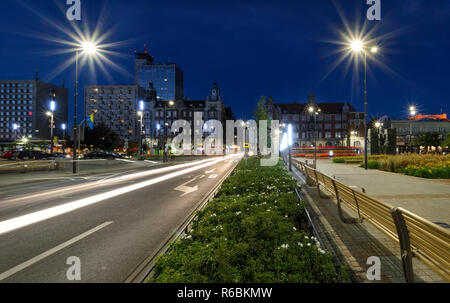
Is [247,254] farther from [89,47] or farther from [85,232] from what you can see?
[89,47]

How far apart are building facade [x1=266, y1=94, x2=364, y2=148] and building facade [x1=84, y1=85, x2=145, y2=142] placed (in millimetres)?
73381

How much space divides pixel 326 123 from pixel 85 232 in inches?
3750

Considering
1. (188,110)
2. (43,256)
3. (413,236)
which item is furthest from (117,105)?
(413,236)

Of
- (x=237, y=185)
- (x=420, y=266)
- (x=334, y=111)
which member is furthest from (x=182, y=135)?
(x=420, y=266)

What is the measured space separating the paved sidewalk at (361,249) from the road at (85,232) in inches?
138

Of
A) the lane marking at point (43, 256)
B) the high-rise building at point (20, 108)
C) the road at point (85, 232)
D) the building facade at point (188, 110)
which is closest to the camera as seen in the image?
the lane marking at point (43, 256)

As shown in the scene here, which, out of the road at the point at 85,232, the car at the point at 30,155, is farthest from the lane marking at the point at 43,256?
the car at the point at 30,155

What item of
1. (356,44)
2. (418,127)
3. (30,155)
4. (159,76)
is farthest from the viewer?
(159,76)

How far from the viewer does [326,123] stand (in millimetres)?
91312

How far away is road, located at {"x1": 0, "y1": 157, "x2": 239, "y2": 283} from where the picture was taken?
4.07 metres

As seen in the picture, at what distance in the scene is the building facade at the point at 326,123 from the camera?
8894 cm

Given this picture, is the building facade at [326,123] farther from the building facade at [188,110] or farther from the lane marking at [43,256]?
the lane marking at [43,256]

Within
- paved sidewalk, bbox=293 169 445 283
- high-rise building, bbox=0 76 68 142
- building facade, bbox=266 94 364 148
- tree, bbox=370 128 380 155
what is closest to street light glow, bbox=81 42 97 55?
paved sidewalk, bbox=293 169 445 283
